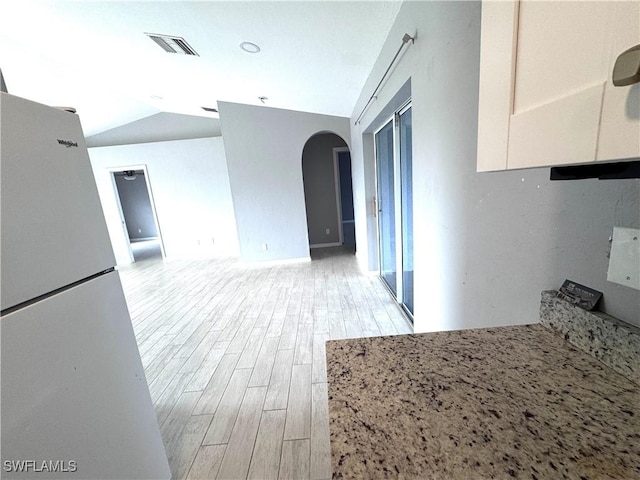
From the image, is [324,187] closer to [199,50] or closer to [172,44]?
[199,50]

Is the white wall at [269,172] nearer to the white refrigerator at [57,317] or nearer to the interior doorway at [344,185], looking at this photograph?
the interior doorway at [344,185]

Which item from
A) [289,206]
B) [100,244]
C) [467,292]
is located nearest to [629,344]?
[467,292]

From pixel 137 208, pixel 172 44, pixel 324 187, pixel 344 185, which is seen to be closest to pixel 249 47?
pixel 172 44

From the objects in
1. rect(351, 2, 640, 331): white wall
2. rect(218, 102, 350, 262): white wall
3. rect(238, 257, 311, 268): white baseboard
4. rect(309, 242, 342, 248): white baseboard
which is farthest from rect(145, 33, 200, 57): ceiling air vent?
rect(309, 242, 342, 248): white baseboard

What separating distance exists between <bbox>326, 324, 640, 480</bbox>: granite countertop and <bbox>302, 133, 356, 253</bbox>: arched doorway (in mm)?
4926

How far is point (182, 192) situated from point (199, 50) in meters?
3.95

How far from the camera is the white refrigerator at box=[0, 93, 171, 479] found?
658mm

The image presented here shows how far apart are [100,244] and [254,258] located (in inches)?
157

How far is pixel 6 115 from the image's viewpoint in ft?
2.21

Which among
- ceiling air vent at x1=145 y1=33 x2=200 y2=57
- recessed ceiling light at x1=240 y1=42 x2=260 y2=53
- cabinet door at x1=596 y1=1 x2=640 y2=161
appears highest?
ceiling air vent at x1=145 y1=33 x2=200 y2=57

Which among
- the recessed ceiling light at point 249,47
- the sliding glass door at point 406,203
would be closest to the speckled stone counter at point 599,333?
the sliding glass door at point 406,203

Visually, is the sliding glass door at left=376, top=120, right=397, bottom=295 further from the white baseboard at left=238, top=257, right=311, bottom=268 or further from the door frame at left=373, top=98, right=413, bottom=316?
the white baseboard at left=238, top=257, right=311, bottom=268

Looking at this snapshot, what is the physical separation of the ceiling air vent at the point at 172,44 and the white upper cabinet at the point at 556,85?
2.86m

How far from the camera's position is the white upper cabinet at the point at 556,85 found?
0.99 feet
